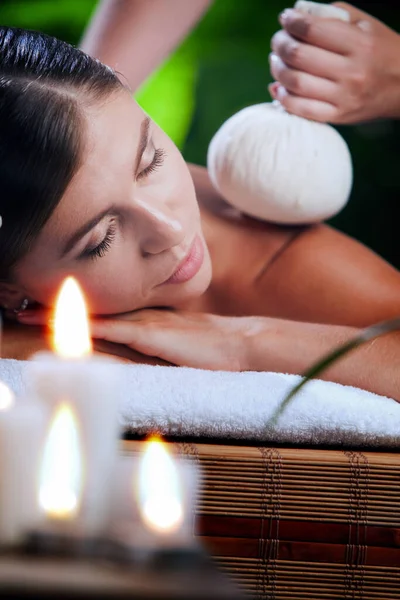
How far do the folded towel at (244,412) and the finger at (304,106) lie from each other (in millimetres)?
493

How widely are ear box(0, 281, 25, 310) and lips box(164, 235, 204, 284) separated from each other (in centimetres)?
23

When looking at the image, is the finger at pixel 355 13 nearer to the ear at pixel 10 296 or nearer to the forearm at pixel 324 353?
the forearm at pixel 324 353

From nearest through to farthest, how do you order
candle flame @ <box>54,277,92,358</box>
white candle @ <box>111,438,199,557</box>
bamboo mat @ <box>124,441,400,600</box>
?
white candle @ <box>111,438,199,557</box>, candle flame @ <box>54,277,92,358</box>, bamboo mat @ <box>124,441,400,600</box>

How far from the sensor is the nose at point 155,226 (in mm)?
1128

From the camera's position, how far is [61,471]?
0.29m

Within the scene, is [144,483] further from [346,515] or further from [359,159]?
[359,159]

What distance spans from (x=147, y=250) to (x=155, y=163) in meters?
0.13

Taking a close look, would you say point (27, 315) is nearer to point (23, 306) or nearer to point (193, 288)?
point (23, 306)

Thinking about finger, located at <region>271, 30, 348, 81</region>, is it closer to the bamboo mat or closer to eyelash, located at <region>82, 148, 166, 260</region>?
eyelash, located at <region>82, 148, 166, 260</region>

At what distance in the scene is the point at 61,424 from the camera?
30 cm

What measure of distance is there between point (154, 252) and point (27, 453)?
87 cm

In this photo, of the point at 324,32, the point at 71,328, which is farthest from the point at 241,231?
the point at 71,328

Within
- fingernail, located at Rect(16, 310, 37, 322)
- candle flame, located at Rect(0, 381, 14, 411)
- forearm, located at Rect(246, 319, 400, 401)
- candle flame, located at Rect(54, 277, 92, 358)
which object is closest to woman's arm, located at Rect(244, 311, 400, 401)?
forearm, located at Rect(246, 319, 400, 401)

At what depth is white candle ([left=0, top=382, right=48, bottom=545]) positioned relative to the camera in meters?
0.30
